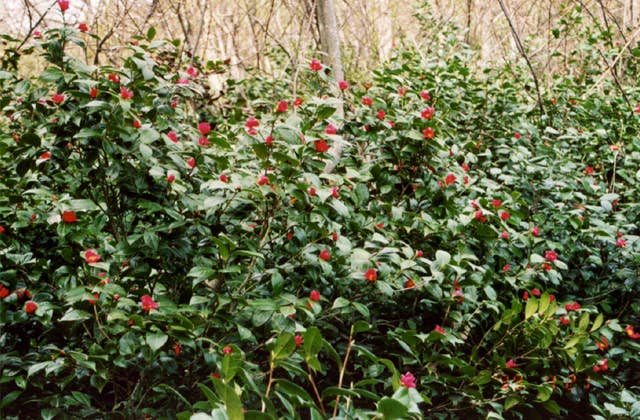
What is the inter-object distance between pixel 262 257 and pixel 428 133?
0.87 m

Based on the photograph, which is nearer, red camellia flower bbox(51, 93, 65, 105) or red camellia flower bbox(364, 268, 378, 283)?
red camellia flower bbox(51, 93, 65, 105)

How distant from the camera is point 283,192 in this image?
72.7 inches

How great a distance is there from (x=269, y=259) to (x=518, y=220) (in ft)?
3.47

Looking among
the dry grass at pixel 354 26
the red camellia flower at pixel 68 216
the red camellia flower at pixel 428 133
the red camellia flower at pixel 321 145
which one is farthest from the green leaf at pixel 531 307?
the dry grass at pixel 354 26

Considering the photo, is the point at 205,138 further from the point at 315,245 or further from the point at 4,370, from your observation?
the point at 4,370

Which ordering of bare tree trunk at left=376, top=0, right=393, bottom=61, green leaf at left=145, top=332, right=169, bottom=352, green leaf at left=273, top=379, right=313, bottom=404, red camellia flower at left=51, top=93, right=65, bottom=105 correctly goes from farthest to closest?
bare tree trunk at left=376, top=0, right=393, bottom=61 → red camellia flower at left=51, top=93, right=65, bottom=105 → green leaf at left=145, top=332, right=169, bottom=352 → green leaf at left=273, top=379, right=313, bottom=404

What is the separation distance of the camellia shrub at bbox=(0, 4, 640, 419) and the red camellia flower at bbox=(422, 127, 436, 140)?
2 cm

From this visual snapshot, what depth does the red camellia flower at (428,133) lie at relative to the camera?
7.63 ft

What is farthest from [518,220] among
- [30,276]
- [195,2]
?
[195,2]

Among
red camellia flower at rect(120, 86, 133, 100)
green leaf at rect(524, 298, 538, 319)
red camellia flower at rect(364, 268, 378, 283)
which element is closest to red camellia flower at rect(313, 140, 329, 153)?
red camellia flower at rect(364, 268, 378, 283)

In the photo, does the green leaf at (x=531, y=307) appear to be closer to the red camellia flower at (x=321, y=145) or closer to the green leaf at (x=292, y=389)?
the red camellia flower at (x=321, y=145)

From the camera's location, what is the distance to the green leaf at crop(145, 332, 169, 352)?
67.0 inches

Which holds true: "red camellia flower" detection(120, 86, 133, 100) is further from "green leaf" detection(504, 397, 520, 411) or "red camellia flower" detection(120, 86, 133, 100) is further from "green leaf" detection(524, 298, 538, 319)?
"green leaf" detection(504, 397, 520, 411)

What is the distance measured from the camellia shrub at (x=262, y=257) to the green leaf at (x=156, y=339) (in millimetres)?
26
